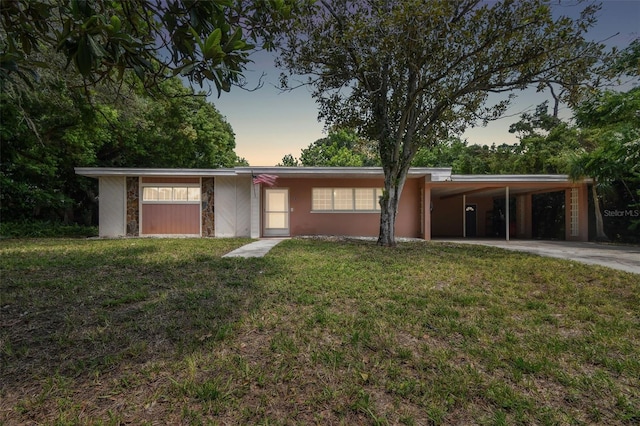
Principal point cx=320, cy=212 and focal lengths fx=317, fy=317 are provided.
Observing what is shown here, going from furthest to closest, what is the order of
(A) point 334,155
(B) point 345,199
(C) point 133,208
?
(A) point 334,155 → (B) point 345,199 → (C) point 133,208

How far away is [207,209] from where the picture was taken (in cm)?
1215

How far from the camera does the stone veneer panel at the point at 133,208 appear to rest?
11.9 m

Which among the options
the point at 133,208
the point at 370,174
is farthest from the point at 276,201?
the point at 133,208

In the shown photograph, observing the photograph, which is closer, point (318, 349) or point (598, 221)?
point (318, 349)

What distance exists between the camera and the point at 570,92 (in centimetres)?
754

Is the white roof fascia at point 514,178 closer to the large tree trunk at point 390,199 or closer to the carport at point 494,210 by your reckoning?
the carport at point 494,210

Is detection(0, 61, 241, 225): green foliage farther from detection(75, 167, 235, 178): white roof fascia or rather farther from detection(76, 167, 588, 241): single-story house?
detection(76, 167, 588, 241): single-story house

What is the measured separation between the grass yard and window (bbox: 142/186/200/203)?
7.33 m

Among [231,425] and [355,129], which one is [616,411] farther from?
[355,129]

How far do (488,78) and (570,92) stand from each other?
201 cm

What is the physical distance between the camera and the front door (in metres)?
12.5

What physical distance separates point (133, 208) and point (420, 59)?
11.0 meters

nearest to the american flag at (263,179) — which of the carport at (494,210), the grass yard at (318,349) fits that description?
the carport at (494,210)

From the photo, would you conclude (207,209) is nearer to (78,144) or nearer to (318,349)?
(78,144)
